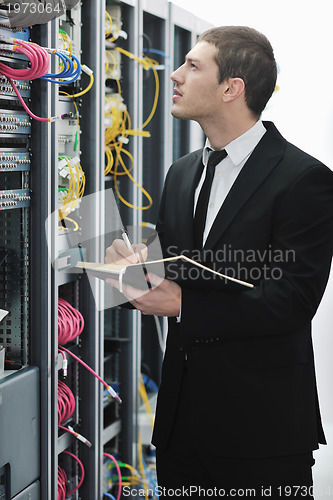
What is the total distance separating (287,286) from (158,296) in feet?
1.00

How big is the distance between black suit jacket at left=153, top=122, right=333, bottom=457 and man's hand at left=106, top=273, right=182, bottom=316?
25 millimetres

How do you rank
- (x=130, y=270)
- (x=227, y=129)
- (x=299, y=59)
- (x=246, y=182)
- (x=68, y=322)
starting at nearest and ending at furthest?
1. (x=130, y=270)
2. (x=246, y=182)
3. (x=227, y=129)
4. (x=68, y=322)
5. (x=299, y=59)

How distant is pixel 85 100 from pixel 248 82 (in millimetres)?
797

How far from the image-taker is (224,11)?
340 cm

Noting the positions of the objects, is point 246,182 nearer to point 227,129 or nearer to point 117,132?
point 227,129

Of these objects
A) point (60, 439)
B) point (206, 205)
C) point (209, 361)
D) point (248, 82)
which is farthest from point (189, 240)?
point (60, 439)

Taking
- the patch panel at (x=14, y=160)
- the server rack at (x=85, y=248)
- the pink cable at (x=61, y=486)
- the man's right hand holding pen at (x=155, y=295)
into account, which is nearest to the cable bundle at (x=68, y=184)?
the server rack at (x=85, y=248)

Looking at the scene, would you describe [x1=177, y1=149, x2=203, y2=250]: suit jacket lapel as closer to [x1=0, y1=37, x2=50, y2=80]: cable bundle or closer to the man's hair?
the man's hair

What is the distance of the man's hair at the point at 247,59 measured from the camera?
5.61 feet

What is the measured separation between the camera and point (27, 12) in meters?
1.69

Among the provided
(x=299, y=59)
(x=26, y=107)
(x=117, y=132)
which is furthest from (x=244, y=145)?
(x=299, y=59)

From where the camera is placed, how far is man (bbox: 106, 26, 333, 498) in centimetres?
157

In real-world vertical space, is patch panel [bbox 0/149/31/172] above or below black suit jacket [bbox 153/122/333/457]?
above

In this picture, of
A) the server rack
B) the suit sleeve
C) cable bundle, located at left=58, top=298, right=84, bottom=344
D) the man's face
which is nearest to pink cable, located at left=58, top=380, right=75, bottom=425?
the server rack
